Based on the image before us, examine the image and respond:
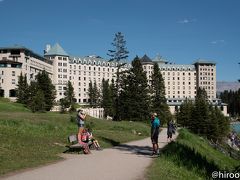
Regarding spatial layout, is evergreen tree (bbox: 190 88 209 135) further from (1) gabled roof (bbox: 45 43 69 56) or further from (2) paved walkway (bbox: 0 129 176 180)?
(1) gabled roof (bbox: 45 43 69 56)

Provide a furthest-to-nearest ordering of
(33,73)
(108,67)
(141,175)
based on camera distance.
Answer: (108,67)
(33,73)
(141,175)

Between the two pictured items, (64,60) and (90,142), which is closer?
(90,142)

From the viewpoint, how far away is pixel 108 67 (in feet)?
651

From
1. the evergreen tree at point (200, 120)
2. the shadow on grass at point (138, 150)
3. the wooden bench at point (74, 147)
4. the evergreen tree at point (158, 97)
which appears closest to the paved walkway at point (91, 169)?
the wooden bench at point (74, 147)

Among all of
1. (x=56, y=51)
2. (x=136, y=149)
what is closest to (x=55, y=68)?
(x=56, y=51)

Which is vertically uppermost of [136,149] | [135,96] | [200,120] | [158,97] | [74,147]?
[135,96]

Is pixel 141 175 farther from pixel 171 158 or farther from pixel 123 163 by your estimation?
pixel 171 158

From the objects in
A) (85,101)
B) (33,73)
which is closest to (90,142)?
(33,73)

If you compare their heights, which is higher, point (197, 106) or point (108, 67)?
point (108, 67)

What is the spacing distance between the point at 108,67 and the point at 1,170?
186 metres

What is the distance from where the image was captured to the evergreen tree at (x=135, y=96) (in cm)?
6894

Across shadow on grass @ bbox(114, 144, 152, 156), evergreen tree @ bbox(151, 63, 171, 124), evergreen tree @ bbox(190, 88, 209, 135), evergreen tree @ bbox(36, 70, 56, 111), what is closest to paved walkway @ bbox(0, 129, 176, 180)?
shadow on grass @ bbox(114, 144, 152, 156)

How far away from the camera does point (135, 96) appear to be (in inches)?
2734

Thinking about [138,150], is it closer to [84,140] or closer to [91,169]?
[84,140]
